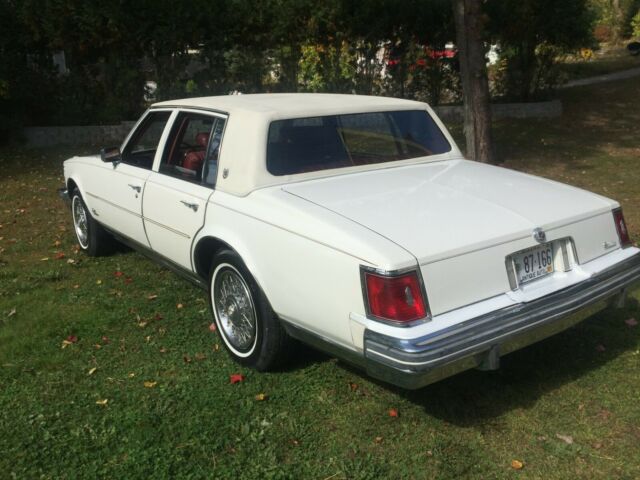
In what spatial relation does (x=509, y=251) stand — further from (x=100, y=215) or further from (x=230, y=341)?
(x=100, y=215)

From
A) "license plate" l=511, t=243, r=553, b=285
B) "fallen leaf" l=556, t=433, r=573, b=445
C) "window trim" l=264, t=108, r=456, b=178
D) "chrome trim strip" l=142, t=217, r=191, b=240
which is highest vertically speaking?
"window trim" l=264, t=108, r=456, b=178

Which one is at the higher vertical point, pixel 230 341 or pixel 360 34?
pixel 360 34

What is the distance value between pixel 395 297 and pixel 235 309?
1499 millimetres

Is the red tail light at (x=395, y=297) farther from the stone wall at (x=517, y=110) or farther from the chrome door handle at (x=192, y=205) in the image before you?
the stone wall at (x=517, y=110)

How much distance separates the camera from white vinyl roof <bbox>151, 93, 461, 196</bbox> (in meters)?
4.17

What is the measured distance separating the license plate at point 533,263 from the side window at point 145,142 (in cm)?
302

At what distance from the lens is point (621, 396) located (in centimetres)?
384

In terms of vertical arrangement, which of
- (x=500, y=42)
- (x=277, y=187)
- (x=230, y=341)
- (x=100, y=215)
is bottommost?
(x=230, y=341)

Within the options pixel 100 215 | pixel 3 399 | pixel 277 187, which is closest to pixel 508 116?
pixel 100 215

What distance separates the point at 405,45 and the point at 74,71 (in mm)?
6725

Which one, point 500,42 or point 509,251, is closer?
point 509,251

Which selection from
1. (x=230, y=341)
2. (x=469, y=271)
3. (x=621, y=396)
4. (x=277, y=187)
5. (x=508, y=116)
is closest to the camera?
(x=469, y=271)

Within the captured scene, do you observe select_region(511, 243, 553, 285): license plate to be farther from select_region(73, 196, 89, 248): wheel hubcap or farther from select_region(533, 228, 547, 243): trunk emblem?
select_region(73, 196, 89, 248): wheel hubcap

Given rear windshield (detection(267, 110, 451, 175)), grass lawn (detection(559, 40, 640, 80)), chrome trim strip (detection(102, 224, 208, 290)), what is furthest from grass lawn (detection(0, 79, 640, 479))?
grass lawn (detection(559, 40, 640, 80))
